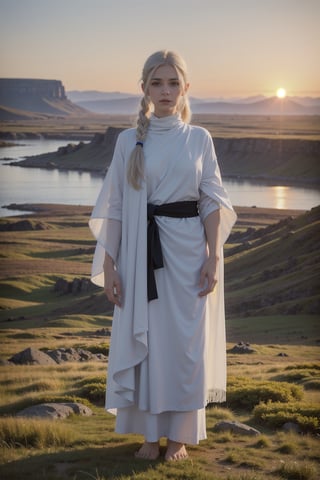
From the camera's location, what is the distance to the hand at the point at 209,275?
5426mm

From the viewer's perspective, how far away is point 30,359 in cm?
1534

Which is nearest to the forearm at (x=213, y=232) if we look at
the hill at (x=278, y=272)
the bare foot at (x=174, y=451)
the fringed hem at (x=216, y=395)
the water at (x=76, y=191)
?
the fringed hem at (x=216, y=395)

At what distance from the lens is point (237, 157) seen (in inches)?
6127

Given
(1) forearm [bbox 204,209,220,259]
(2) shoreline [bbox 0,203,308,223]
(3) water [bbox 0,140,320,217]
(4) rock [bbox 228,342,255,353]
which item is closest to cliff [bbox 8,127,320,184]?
(3) water [bbox 0,140,320,217]

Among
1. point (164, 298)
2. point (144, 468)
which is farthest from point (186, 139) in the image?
point (144, 468)

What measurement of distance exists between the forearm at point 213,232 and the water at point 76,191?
85665mm

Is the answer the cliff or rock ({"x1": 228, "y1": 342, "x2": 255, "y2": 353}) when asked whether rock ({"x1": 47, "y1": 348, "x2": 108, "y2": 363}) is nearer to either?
rock ({"x1": 228, "y1": 342, "x2": 255, "y2": 353})

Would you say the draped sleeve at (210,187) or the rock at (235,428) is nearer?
the draped sleeve at (210,187)

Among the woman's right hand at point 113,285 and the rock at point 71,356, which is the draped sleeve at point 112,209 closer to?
the woman's right hand at point 113,285

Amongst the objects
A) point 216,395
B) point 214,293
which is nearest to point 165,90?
point 214,293

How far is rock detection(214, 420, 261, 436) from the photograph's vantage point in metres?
6.45

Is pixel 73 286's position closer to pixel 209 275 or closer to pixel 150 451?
pixel 150 451

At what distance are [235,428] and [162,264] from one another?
1.85 metres

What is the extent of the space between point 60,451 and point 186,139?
7.95ft
